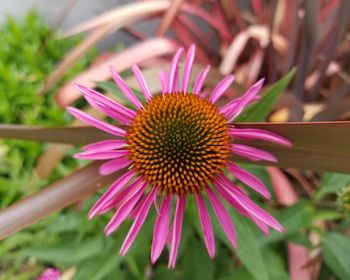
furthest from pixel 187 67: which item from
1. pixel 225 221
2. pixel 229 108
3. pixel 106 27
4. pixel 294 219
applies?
pixel 106 27

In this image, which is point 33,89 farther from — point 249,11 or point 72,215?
point 249,11

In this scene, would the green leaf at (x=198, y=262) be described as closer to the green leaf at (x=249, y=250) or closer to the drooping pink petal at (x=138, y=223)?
the green leaf at (x=249, y=250)

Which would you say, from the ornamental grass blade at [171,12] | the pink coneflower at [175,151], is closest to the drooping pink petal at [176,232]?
the pink coneflower at [175,151]

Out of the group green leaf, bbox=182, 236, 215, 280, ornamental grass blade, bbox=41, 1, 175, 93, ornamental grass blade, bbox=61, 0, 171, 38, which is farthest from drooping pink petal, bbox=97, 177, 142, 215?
ornamental grass blade, bbox=61, 0, 171, 38

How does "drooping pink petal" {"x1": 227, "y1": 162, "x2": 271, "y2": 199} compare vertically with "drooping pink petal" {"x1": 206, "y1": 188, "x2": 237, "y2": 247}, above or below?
above

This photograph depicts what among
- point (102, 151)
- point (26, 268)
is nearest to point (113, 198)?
point (102, 151)

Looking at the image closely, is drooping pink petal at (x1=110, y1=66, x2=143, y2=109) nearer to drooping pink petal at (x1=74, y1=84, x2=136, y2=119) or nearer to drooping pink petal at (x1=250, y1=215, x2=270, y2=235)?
drooping pink petal at (x1=74, y1=84, x2=136, y2=119)
